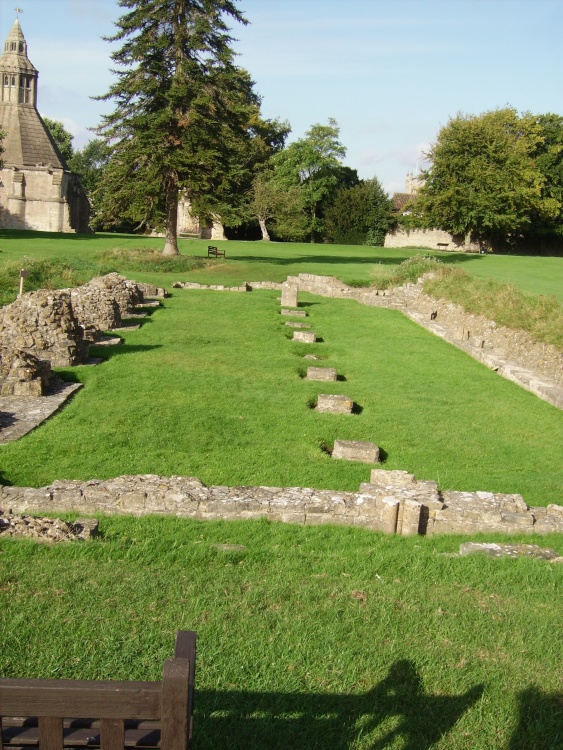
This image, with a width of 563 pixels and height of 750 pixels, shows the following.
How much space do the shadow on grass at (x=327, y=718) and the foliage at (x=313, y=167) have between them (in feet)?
183

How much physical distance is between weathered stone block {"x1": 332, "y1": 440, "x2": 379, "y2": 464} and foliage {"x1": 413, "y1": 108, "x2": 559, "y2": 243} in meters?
42.7

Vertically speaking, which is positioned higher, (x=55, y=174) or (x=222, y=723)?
(x=55, y=174)

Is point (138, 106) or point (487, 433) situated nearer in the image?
point (487, 433)

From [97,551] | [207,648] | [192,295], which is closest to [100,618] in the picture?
[207,648]

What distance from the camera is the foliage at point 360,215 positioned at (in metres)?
57.5

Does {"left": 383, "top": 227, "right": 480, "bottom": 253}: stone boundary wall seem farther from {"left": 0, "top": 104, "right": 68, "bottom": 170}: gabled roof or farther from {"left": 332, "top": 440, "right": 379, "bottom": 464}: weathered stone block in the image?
{"left": 332, "top": 440, "right": 379, "bottom": 464}: weathered stone block

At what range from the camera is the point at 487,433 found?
1194cm

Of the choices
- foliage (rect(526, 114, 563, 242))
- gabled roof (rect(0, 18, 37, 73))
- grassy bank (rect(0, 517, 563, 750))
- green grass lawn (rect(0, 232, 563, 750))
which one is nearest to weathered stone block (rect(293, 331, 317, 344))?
green grass lawn (rect(0, 232, 563, 750))

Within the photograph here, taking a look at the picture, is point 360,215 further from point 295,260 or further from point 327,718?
point 327,718

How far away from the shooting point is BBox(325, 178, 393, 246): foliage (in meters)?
57.5

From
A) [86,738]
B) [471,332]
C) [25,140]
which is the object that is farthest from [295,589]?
[25,140]

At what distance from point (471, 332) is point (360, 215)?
38396 mm

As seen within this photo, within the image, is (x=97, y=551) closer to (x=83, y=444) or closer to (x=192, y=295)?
(x=83, y=444)

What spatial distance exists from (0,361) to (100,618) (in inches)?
325
